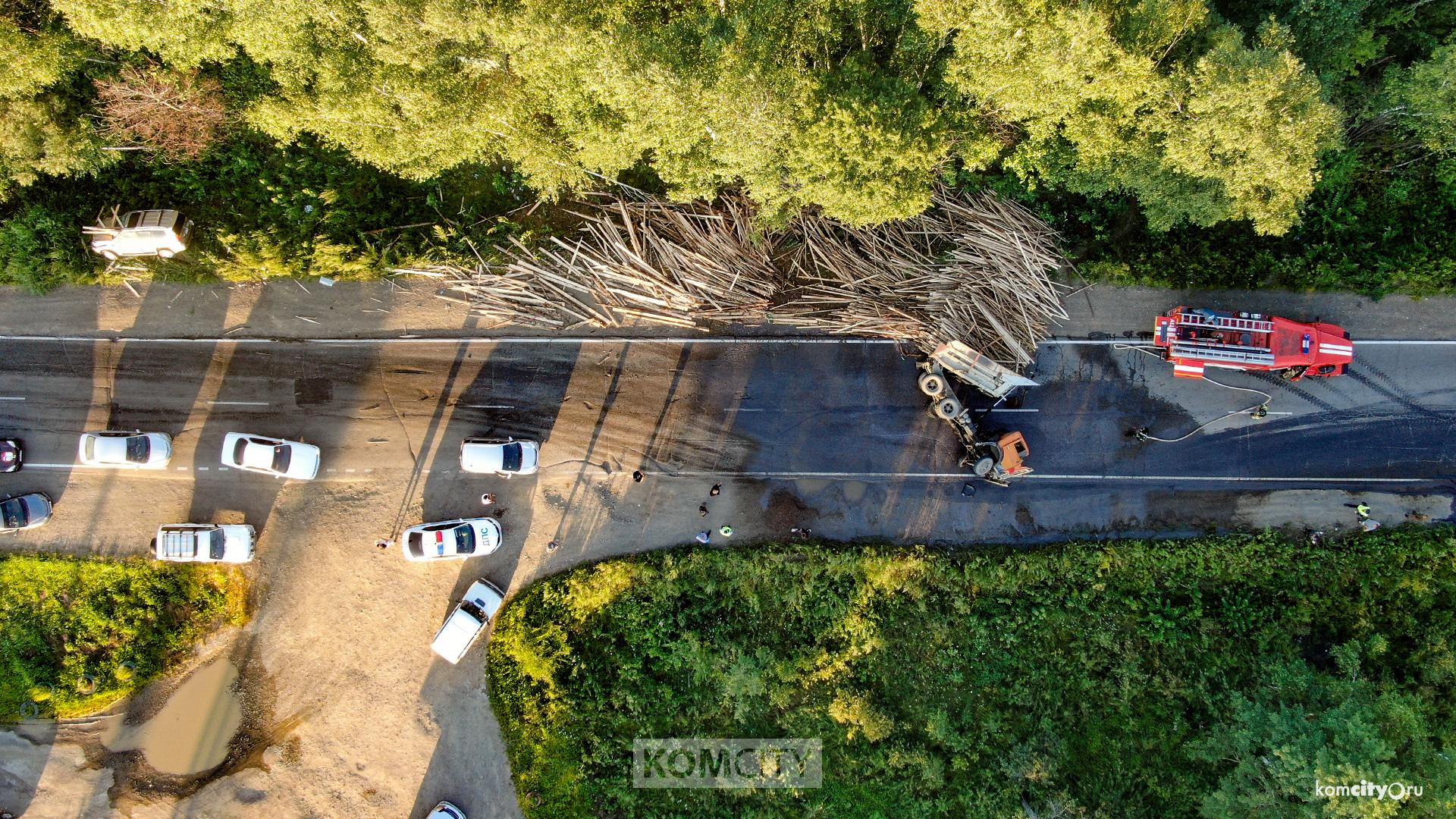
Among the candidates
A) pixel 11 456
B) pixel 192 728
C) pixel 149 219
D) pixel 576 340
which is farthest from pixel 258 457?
pixel 576 340

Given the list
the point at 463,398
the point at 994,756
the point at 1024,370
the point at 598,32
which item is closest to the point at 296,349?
the point at 463,398

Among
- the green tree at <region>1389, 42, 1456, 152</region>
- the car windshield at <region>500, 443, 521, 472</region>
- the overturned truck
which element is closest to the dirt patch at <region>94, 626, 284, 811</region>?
the car windshield at <region>500, 443, 521, 472</region>

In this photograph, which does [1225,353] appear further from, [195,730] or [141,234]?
[195,730]

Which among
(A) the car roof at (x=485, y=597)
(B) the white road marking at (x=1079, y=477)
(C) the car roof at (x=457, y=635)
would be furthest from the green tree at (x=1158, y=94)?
(C) the car roof at (x=457, y=635)

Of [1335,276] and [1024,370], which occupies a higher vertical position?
[1335,276]

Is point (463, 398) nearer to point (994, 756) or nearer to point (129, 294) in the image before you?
point (129, 294)

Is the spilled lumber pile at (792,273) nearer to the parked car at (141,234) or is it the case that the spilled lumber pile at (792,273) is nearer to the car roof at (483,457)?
the car roof at (483,457)

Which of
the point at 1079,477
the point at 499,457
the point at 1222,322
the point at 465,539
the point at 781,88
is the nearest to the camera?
the point at 781,88
